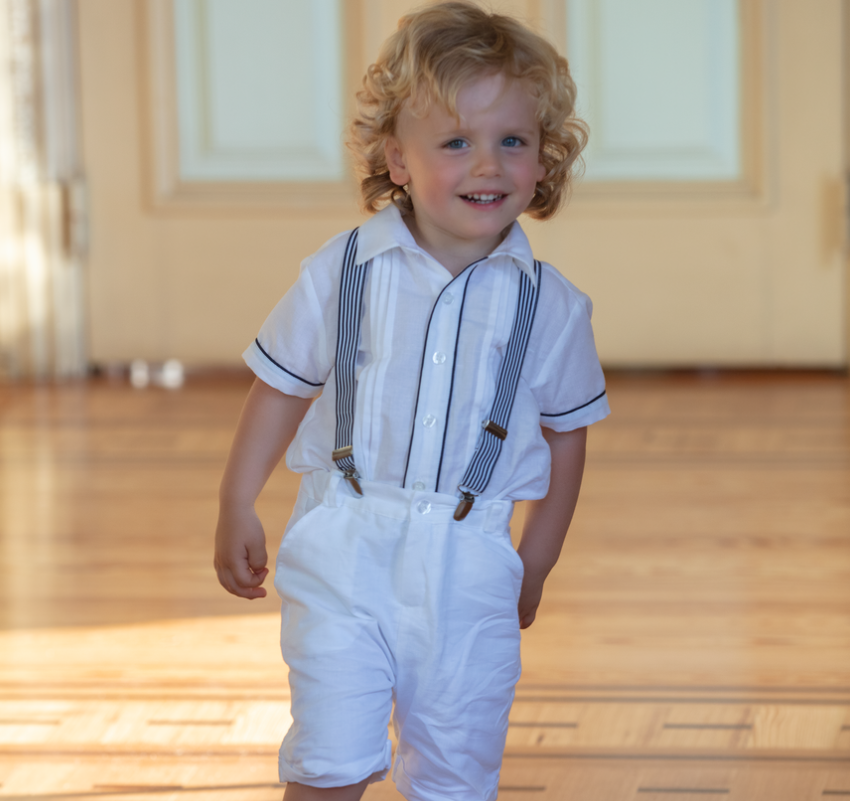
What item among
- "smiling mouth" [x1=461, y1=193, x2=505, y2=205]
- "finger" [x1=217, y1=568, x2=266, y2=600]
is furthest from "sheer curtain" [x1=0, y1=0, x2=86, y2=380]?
"smiling mouth" [x1=461, y1=193, x2=505, y2=205]

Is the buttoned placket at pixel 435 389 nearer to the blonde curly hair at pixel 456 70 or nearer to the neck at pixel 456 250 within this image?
the neck at pixel 456 250

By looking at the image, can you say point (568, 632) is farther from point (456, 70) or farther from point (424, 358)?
point (456, 70)

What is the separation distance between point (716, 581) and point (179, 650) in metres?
0.70

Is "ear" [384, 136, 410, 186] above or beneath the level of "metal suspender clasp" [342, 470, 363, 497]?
above

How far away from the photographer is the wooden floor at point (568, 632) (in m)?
1.10

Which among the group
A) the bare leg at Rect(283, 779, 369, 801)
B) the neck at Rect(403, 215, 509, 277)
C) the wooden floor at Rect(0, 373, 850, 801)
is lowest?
the wooden floor at Rect(0, 373, 850, 801)

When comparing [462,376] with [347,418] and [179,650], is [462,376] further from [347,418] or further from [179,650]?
[179,650]

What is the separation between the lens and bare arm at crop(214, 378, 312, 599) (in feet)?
3.03

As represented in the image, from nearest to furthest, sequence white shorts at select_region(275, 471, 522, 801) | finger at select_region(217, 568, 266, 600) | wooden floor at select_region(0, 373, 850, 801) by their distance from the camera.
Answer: white shorts at select_region(275, 471, 522, 801) < finger at select_region(217, 568, 266, 600) < wooden floor at select_region(0, 373, 850, 801)

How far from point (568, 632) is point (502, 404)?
61 cm

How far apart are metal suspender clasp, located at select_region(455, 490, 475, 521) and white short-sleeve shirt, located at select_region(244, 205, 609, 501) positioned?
0.04ft

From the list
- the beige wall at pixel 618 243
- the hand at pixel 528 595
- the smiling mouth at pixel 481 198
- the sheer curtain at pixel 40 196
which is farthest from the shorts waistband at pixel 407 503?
the sheer curtain at pixel 40 196

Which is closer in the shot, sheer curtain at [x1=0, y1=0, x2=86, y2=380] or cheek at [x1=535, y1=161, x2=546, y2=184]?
cheek at [x1=535, y1=161, x2=546, y2=184]

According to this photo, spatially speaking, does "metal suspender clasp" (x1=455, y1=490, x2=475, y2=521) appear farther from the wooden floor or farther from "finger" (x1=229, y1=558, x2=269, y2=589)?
the wooden floor
